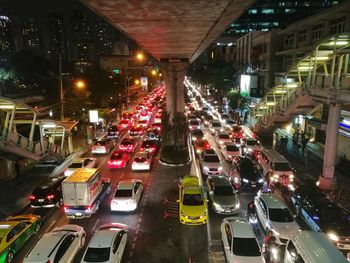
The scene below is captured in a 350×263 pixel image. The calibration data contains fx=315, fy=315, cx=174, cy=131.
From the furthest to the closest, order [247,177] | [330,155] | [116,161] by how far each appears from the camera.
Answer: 1. [116,161]
2. [330,155]
3. [247,177]

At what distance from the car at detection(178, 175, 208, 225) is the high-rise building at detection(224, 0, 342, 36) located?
107 meters

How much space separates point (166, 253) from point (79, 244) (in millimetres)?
3907

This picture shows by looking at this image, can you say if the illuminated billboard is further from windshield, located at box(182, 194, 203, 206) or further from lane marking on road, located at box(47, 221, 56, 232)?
lane marking on road, located at box(47, 221, 56, 232)

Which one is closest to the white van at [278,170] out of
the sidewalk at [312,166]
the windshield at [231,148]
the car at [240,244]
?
the sidewalk at [312,166]

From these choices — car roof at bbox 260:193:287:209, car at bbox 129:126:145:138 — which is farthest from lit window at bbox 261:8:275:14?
car roof at bbox 260:193:287:209

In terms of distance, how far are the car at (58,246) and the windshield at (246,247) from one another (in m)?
6.71

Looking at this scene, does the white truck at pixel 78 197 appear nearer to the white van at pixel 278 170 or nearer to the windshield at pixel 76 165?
the windshield at pixel 76 165

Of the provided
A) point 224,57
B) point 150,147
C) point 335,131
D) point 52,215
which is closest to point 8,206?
point 52,215

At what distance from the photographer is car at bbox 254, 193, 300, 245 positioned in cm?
1424

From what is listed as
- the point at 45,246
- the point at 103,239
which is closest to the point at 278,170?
the point at 103,239

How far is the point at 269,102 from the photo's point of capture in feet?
117

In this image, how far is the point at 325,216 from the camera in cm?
1493

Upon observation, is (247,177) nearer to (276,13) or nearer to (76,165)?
(76,165)

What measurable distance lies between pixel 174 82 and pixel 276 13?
107488 millimetres
